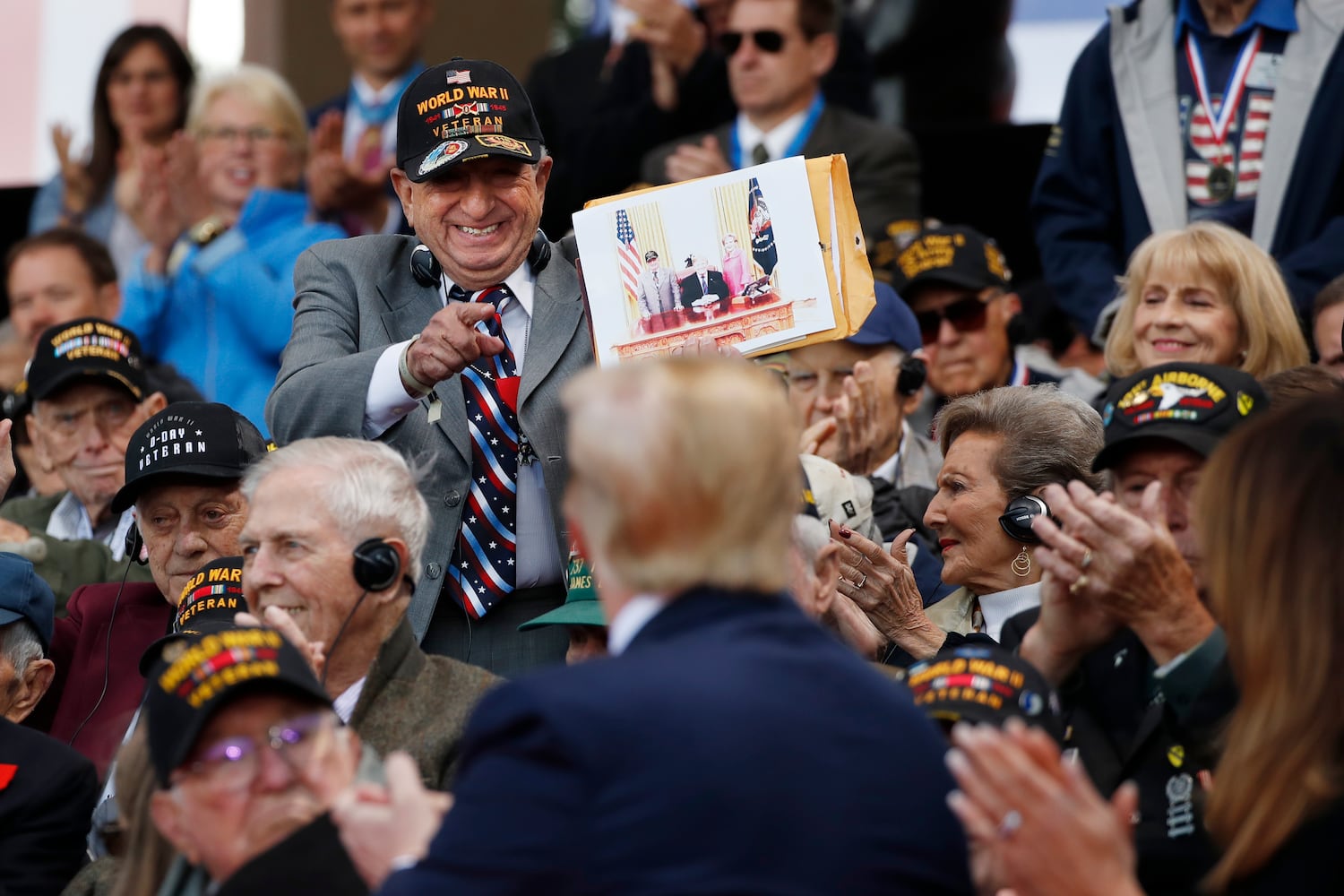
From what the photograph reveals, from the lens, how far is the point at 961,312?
632 centimetres

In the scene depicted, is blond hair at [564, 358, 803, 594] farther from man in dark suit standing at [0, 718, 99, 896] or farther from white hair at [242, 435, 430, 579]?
man in dark suit standing at [0, 718, 99, 896]

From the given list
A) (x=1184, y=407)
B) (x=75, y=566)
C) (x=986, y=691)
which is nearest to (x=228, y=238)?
(x=75, y=566)

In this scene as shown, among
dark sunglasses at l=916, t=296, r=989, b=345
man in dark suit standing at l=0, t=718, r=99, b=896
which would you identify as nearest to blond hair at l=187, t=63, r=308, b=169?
dark sunglasses at l=916, t=296, r=989, b=345

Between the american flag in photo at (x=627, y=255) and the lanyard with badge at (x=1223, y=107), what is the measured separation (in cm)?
272

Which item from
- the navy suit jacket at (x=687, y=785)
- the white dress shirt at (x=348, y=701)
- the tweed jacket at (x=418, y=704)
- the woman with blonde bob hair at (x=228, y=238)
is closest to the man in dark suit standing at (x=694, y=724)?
the navy suit jacket at (x=687, y=785)

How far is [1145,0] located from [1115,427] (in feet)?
10.2

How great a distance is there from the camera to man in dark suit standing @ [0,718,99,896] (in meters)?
3.69

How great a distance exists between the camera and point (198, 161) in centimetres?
700

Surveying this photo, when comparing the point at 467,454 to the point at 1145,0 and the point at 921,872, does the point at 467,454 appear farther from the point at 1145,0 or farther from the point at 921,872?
the point at 1145,0

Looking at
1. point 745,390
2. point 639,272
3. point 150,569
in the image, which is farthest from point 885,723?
point 150,569

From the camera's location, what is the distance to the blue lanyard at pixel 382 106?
7.52 metres

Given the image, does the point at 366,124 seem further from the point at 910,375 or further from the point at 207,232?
the point at 910,375

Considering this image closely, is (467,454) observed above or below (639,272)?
below

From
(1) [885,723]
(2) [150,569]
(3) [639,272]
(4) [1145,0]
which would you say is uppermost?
(4) [1145,0]
